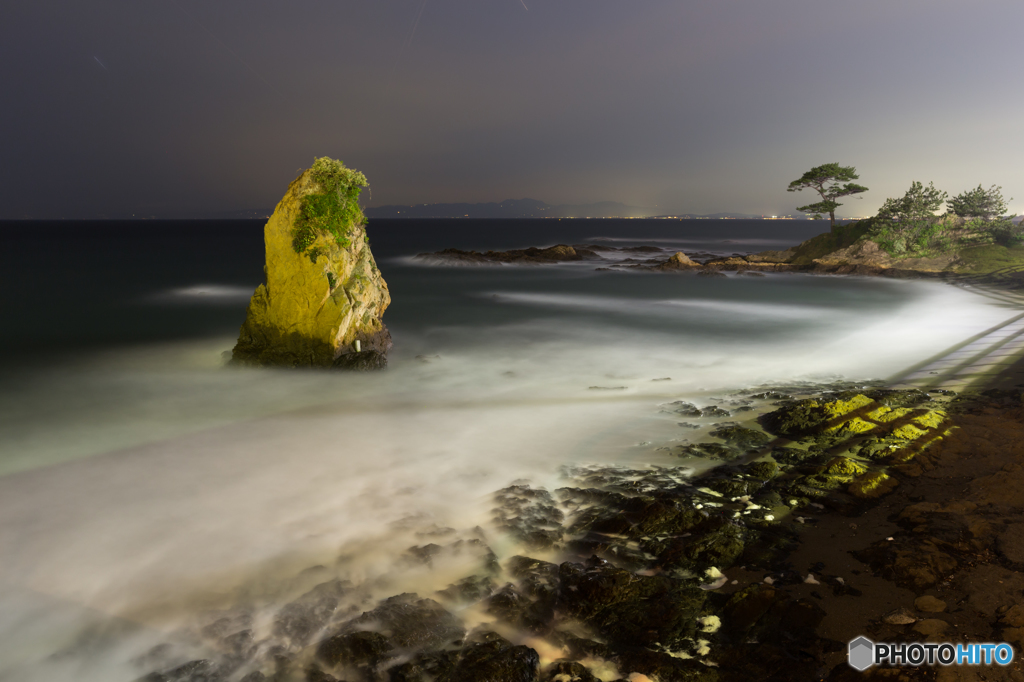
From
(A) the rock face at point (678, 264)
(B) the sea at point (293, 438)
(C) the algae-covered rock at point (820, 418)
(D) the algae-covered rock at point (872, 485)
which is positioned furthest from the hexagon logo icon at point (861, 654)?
(A) the rock face at point (678, 264)

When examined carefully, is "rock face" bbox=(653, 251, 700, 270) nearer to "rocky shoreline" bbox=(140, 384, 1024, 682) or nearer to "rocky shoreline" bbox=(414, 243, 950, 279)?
"rocky shoreline" bbox=(414, 243, 950, 279)

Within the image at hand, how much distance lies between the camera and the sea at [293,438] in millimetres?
4828

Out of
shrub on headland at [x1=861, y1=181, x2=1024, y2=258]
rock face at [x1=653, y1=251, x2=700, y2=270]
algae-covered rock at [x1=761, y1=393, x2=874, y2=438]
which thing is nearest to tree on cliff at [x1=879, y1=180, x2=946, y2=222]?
shrub on headland at [x1=861, y1=181, x2=1024, y2=258]

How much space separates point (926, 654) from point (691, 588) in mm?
1498

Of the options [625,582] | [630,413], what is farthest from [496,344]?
[625,582]

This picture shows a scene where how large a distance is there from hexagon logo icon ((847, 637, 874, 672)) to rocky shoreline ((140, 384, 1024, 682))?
8cm

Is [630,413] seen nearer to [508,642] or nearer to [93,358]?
[508,642]

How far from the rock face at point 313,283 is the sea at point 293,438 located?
2.07 feet

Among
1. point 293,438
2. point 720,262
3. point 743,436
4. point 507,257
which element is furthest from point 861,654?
point 507,257

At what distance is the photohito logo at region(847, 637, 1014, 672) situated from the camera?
3.55 meters

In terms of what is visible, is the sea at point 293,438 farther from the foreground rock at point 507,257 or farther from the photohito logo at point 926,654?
the foreground rock at point 507,257

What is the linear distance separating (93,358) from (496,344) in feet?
33.1

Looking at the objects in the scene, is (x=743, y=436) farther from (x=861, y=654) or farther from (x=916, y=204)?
(x=916, y=204)

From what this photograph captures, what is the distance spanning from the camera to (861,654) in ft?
12.3
